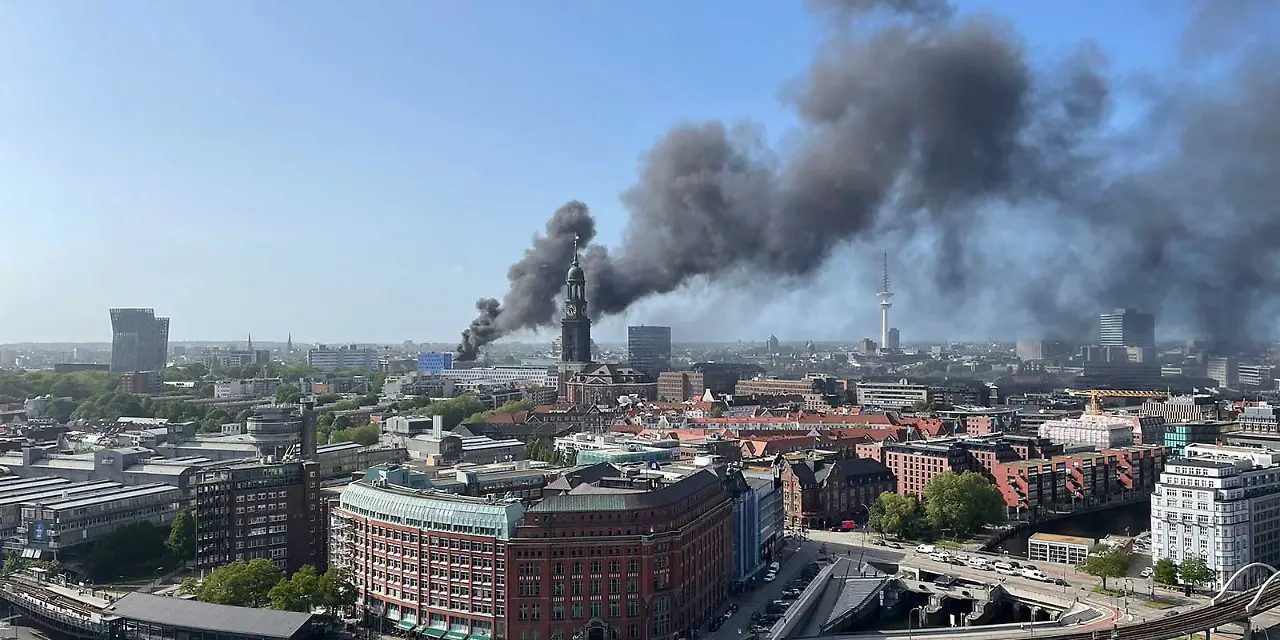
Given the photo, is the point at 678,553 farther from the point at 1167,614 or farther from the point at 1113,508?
the point at 1113,508

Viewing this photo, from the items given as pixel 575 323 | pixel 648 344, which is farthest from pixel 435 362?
pixel 575 323

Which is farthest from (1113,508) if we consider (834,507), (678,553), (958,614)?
(678,553)

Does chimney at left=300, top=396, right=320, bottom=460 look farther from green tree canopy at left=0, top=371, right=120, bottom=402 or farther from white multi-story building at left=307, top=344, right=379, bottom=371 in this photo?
white multi-story building at left=307, top=344, right=379, bottom=371

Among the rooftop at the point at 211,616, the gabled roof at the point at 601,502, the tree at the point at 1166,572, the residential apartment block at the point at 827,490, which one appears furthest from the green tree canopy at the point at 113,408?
the tree at the point at 1166,572

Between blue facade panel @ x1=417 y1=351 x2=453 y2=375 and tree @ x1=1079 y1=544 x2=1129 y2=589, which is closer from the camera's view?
tree @ x1=1079 y1=544 x2=1129 y2=589

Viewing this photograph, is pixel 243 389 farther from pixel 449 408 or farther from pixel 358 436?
pixel 358 436

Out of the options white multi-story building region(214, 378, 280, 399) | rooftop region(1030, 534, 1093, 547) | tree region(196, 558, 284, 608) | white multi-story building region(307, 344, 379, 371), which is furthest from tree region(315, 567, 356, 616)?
white multi-story building region(307, 344, 379, 371)
